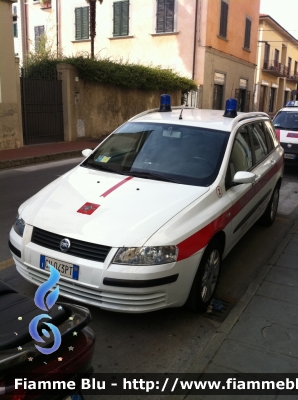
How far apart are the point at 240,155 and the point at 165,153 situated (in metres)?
0.89

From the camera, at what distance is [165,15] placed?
2289 centimetres

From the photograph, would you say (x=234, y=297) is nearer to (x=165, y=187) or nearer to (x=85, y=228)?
(x=165, y=187)

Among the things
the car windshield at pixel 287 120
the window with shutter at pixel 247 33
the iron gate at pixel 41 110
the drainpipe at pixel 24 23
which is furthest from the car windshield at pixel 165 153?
the window with shutter at pixel 247 33

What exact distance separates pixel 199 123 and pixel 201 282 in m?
1.95

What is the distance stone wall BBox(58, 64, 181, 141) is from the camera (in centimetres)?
1527

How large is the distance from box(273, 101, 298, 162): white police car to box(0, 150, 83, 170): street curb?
644cm

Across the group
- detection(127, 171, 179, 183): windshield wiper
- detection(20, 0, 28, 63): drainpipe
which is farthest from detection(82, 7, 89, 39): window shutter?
detection(127, 171, 179, 183): windshield wiper

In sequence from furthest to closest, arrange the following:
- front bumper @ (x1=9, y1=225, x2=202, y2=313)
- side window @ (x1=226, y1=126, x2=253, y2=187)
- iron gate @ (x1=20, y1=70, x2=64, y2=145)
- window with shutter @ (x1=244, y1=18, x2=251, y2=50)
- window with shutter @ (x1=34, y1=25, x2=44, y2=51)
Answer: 1. window with shutter @ (x1=244, y1=18, x2=251, y2=50)
2. window with shutter @ (x1=34, y1=25, x2=44, y2=51)
3. iron gate @ (x1=20, y1=70, x2=64, y2=145)
4. side window @ (x1=226, y1=126, x2=253, y2=187)
5. front bumper @ (x1=9, y1=225, x2=202, y2=313)

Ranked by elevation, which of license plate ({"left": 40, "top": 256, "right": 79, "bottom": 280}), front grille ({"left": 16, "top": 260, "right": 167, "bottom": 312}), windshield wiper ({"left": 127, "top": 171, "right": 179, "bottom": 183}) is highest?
windshield wiper ({"left": 127, "top": 171, "right": 179, "bottom": 183})

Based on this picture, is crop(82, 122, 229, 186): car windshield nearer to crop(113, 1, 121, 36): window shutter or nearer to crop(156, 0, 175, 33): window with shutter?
crop(156, 0, 175, 33): window with shutter

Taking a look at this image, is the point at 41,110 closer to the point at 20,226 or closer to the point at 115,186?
the point at 115,186

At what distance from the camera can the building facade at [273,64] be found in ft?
114

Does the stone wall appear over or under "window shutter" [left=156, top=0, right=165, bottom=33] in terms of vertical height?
under

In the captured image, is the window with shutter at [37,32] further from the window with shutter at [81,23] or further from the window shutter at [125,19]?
the window shutter at [125,19]
